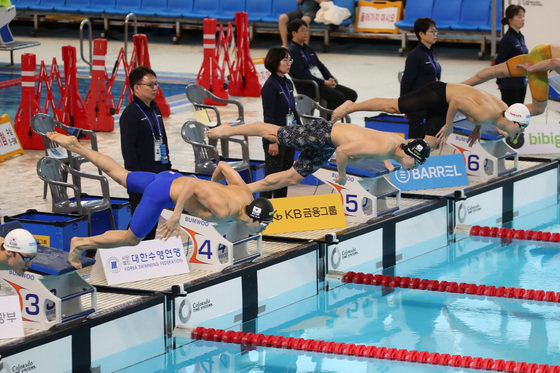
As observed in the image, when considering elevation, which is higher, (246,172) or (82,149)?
(82,149)

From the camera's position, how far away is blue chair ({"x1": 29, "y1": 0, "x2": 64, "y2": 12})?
21141 millimetres

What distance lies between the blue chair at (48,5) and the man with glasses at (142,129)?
14.3m

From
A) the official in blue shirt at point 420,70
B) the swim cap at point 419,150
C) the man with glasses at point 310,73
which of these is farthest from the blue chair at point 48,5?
the swim cap at point 419,150

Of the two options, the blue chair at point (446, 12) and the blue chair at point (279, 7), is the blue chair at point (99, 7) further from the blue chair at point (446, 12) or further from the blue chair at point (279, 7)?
the blue chair at point (446, 12)

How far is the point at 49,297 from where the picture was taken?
611 centimetres

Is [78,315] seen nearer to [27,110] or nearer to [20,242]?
[20,242]

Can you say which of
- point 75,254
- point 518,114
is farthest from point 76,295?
point 518,114

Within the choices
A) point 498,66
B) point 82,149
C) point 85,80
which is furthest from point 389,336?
point 85,80

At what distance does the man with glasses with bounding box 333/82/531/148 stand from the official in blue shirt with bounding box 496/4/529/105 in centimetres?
224

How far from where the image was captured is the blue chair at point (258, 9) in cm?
1994

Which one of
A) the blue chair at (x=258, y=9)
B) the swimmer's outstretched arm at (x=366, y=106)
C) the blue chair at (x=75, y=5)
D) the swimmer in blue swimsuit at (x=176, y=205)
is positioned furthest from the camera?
the blue chair at (x=75, y=5)

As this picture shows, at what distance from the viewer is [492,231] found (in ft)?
30.3

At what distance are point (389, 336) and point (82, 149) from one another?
2424 mm

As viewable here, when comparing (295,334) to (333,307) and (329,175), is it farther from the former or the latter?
(329,175)
